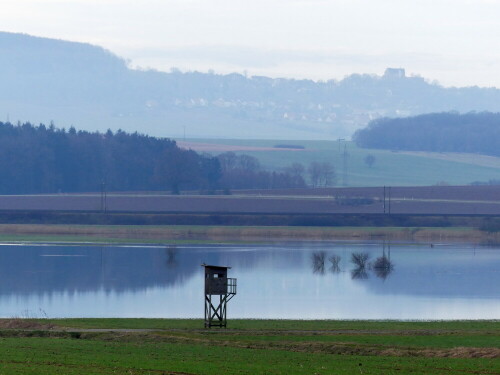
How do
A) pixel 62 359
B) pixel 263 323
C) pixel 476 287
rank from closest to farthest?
pixel 62 359 < pixel 263 323 < pixel 476 287

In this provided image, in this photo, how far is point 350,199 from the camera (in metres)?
155

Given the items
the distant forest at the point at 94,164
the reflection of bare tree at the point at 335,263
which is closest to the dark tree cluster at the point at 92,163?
the distant forest at the point at 94,164

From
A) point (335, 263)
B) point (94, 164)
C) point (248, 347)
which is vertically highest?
point (94, 164)

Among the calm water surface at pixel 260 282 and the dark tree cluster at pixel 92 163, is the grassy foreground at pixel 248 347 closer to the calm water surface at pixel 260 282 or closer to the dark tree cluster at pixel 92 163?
the calm water surface at pixel 260 282

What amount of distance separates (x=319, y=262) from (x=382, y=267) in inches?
191

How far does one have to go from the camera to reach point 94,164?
183 meters

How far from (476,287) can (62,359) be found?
39.3 metres

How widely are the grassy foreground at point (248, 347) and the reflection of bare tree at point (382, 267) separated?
109 feet

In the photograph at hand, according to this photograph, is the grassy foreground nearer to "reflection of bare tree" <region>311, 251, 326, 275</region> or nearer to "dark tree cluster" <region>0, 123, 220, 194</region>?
"reflection of bare tree" <region>311, 251, 326, 275</region>

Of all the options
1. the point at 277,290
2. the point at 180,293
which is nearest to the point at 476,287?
the point at 277,290

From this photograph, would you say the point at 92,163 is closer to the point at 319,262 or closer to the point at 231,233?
the point at 231,233

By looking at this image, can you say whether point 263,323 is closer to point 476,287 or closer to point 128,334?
point 128,334

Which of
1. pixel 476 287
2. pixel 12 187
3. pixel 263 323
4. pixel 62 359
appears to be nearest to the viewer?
pixel 62 359

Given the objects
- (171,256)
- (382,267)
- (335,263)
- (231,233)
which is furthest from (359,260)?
(231,233)
